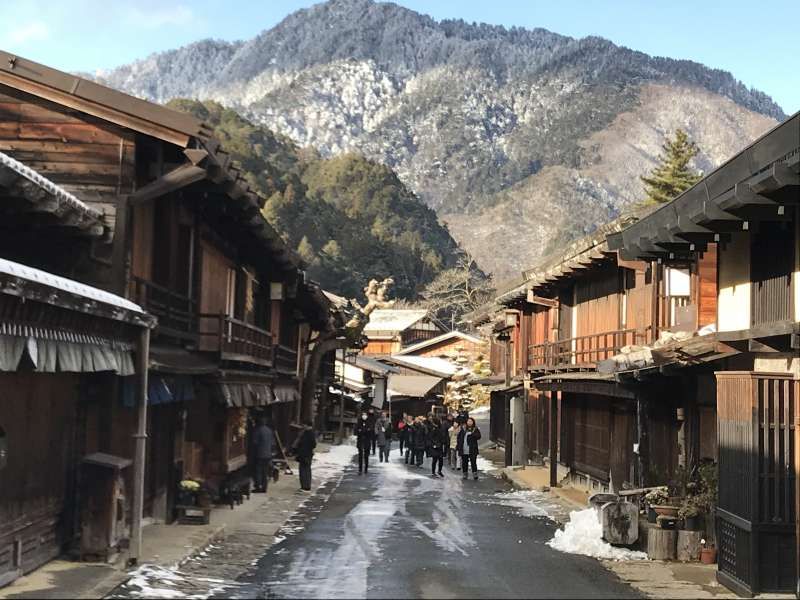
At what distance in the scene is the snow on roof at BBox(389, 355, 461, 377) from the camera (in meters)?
68.1

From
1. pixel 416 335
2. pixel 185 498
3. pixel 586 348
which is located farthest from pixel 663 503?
pixel 416 335

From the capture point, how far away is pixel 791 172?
1080 cm

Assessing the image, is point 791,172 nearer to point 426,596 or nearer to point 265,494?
point 426,596

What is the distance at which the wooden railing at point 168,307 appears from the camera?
16016mm

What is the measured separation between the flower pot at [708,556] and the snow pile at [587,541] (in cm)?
81

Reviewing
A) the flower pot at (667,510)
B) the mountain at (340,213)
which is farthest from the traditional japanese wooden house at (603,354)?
the mountain at (340,213)

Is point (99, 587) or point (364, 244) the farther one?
point (364, 244)

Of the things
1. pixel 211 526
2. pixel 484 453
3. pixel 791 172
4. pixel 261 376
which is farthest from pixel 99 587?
pixel 484 453

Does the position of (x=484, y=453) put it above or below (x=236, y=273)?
below

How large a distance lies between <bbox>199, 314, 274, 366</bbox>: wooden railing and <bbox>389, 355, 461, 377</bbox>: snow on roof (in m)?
43.0

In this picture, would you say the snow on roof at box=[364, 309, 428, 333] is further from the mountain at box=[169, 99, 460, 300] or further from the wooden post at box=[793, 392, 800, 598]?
the wooden post at box=[793, 392, 800, 598]

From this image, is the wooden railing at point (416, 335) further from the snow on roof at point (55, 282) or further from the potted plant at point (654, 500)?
the snow on roof at point (55, 282)

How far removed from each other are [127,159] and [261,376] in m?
9.79

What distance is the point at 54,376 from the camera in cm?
1356
